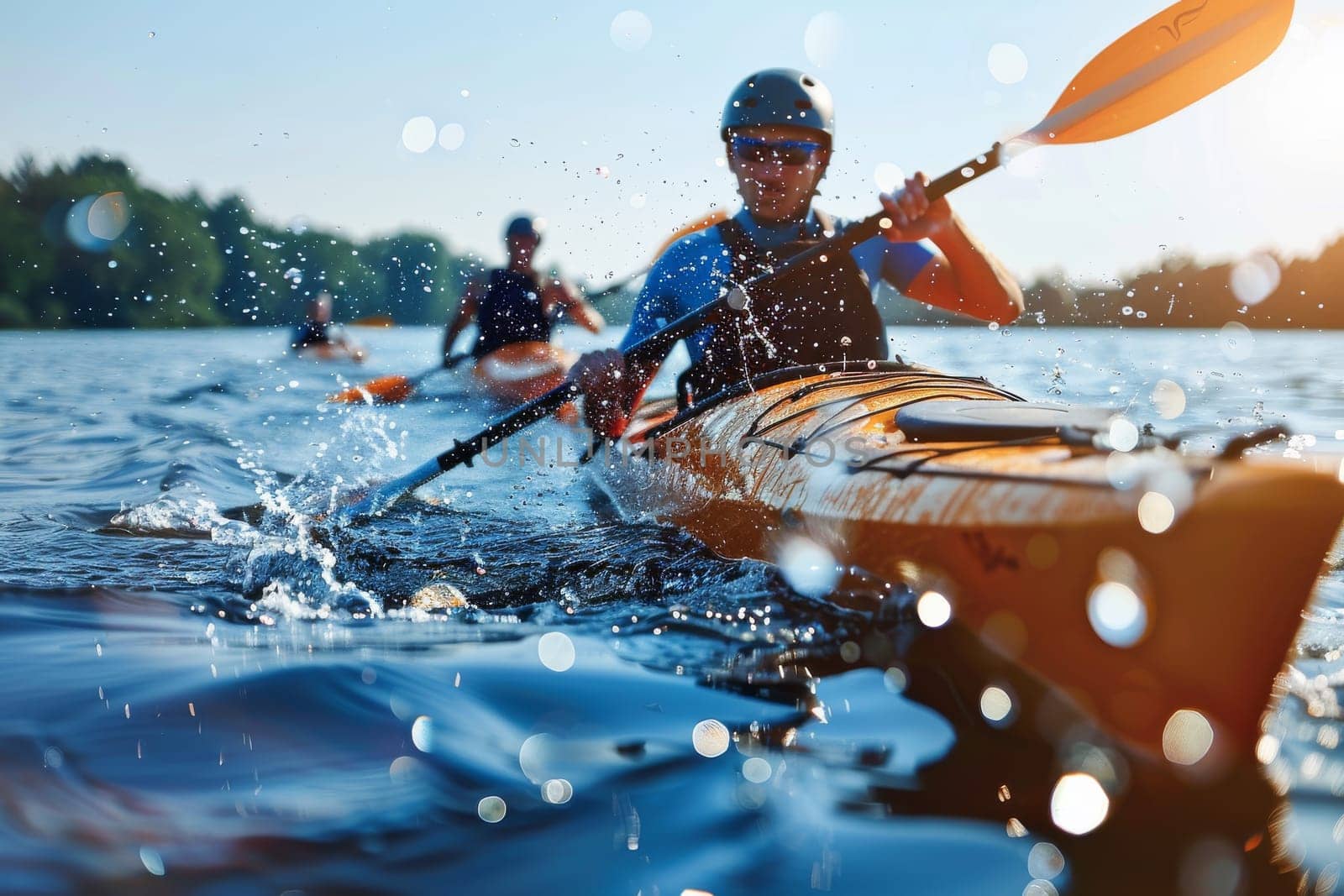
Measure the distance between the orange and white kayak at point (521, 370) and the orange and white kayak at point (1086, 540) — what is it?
4.96m

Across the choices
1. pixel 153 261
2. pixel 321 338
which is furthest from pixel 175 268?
pixel 321 338

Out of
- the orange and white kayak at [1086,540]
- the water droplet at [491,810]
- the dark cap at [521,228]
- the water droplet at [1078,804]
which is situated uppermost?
the dark cap at [521,228]

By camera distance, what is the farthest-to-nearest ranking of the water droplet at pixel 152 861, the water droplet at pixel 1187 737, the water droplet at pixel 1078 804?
the water droplet at pixel 1187 737 → the water droplet at pixel 1078 804 → the water droplet at pixel 152 861

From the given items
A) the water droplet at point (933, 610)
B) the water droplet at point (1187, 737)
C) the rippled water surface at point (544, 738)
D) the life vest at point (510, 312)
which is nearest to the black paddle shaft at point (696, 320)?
the rippled water surface at point (544, 738)

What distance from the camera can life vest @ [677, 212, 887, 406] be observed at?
13.7ft

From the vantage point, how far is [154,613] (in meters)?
3.00

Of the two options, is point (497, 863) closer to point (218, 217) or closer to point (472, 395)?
point (472, 395)

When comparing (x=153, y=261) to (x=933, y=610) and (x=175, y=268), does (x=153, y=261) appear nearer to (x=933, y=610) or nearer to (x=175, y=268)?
(x=175, y=268)

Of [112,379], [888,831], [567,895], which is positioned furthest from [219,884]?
[112,379]

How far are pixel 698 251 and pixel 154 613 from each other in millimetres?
2762

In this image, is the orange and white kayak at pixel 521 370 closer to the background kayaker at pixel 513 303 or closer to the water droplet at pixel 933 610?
the background kayaker at pixel 513 303

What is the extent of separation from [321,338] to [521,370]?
8.30 m

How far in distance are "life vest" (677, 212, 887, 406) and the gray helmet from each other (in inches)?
23.3

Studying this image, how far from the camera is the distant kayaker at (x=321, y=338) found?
48.2ft
